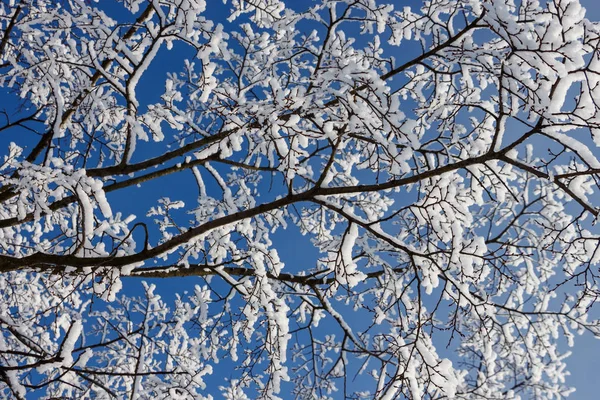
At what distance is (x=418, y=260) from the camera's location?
3283 mm

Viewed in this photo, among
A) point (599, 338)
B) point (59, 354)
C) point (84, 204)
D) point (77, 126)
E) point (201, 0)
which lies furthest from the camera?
point (77, 126)

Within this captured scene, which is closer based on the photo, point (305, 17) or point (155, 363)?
point (305, 17)

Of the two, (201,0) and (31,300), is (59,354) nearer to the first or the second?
(201,0)

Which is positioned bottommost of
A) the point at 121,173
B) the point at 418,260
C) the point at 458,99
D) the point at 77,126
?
the point at 418,260

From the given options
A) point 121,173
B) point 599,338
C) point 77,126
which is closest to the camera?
point 121,173

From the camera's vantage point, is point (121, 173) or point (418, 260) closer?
point (418, 260)

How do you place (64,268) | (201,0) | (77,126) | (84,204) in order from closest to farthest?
(84,204), (64,268), (201,0), (77,126)

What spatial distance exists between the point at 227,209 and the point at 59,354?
9.33 ft

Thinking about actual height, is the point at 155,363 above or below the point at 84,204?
above

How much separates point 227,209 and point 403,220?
216 cm

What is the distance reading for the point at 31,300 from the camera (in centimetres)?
674

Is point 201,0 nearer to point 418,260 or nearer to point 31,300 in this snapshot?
point 418,260

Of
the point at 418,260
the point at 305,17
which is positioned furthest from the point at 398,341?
the point at 305,17

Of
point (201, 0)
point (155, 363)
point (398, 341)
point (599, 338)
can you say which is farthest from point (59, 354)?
point (155, 363)
